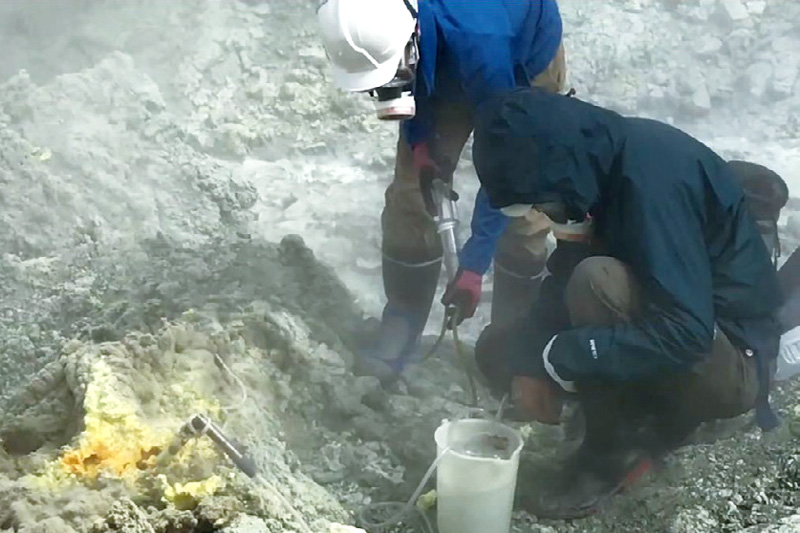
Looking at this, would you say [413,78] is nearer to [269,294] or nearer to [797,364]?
[269,294]

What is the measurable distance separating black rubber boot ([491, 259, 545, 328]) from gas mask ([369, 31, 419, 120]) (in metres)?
0.68

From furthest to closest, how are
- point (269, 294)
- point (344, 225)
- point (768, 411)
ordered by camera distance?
point (344, 225), point (269, 294), point (768, 411)

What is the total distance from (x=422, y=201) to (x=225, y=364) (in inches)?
26.6

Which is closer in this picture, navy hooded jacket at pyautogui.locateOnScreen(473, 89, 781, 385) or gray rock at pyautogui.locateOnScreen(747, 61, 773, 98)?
navy hooded jacket at pyautogui.locateOnScreen(473, 89, 781, 385)

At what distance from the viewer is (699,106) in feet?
13.1

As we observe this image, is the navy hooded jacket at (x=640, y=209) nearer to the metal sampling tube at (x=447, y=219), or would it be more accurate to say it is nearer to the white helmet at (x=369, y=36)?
the white helmet at (x=369, y=36)

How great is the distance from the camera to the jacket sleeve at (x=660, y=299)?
1778mm

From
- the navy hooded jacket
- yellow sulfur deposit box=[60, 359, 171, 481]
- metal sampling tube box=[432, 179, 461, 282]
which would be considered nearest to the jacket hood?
the navy hooded jacket

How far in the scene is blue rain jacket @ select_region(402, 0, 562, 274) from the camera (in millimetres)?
2131

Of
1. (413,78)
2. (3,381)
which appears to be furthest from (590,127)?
(3,381)

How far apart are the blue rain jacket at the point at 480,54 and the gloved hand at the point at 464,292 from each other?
0.07 feet

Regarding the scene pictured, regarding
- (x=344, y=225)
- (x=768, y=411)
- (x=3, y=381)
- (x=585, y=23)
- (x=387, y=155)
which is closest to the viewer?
(x=768, y=411)

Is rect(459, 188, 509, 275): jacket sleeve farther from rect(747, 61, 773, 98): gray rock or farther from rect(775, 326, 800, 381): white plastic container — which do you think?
rect(747, 61, 773, 98): gray rock

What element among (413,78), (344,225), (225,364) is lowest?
(344,225)
